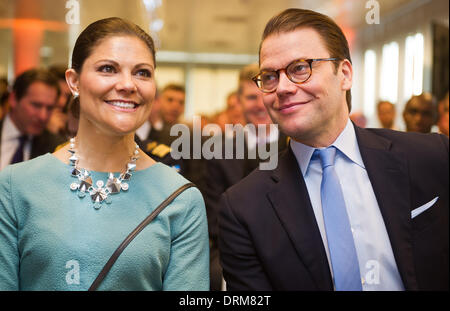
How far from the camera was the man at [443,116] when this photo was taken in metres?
2.04

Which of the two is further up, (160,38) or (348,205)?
(160,38)

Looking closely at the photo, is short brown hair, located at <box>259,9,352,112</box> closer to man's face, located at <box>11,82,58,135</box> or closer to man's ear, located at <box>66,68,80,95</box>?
man's ear, located at <box>66,68,80,95</box>

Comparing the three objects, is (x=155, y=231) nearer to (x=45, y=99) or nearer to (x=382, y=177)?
(x=382, y=177)

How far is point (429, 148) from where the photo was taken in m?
1.84

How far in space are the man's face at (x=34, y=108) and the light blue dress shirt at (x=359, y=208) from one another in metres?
1.32

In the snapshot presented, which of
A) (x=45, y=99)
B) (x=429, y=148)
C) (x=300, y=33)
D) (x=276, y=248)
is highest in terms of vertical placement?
(x=300, y=33)

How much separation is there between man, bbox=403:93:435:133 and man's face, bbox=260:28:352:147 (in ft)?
1.30

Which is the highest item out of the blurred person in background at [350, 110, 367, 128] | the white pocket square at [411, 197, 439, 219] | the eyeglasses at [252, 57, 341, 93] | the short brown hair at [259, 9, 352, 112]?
the short brown hair at [259, 9, 352, 112]

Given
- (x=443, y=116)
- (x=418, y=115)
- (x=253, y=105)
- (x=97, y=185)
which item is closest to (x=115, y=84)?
(x=97, y=185)

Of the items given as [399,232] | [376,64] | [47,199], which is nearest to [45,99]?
[47,199]

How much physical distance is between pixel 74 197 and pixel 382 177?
1060mm

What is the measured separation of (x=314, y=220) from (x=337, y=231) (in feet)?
0.28

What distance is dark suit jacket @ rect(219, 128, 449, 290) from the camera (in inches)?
66.6

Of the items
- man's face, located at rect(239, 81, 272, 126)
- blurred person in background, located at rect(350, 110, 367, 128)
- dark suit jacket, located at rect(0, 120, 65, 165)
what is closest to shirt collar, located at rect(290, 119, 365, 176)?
blurred person in background, located at rect(350, 110, 367, 128)
